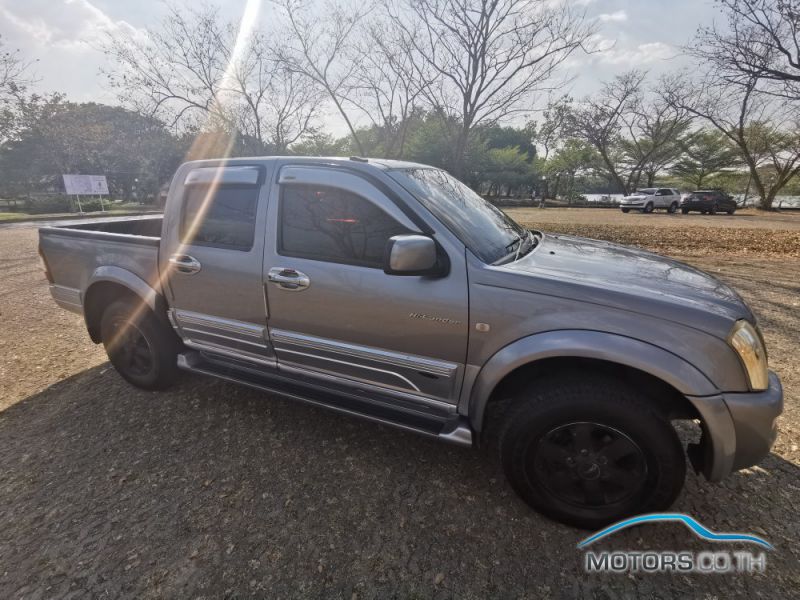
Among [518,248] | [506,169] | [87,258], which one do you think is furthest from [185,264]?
[506,169]

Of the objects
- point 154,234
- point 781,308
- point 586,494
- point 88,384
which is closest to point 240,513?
point 586,494

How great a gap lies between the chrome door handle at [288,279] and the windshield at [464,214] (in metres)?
0.79

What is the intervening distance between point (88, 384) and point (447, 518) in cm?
331

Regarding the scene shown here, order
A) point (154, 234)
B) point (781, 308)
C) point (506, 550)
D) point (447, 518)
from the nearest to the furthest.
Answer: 1. point (506, 550)
2. point (447, 518)
3. point (154, 234)
4. point (781, 308)

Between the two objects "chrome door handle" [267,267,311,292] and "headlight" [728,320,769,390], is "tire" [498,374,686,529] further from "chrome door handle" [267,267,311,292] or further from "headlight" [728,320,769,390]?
"chrome door handle" [267,267,311,292]

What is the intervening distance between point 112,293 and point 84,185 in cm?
2190

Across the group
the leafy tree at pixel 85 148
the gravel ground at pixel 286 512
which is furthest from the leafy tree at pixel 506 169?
the gravel ground at pixel 286 512

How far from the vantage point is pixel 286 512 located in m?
2.12

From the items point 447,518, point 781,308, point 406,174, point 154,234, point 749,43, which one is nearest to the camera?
point 447,518

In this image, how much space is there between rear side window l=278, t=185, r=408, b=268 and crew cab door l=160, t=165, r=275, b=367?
20 centimetres

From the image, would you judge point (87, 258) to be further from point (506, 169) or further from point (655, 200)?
point (506, 169)

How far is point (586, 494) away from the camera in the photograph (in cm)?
199

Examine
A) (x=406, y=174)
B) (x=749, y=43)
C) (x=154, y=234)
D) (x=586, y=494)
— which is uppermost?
(x=749, y=43)

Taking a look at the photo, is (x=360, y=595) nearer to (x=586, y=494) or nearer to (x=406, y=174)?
(x=586, y=494)
